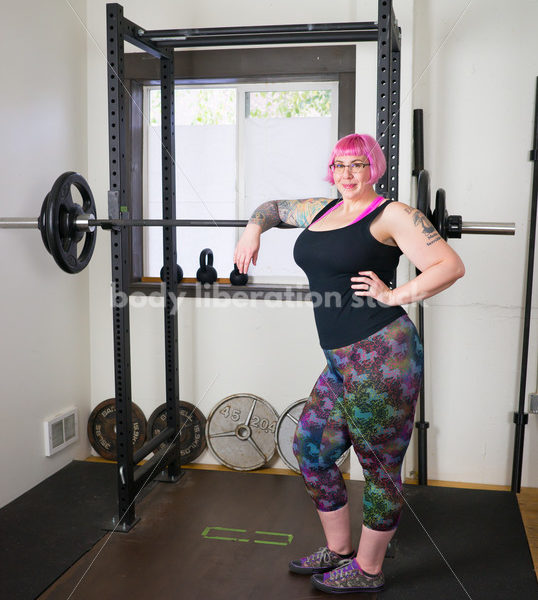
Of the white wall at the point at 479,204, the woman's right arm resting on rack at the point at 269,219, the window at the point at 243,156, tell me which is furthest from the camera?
the window at the point at 243,156

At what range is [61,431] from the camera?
3252 millimetres

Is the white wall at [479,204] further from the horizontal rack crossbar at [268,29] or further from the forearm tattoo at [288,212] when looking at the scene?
the forearm tattoo at [288,212]

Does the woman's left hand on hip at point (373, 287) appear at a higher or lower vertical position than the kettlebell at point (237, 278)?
higher

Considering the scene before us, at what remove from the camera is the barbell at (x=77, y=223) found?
6.97ft

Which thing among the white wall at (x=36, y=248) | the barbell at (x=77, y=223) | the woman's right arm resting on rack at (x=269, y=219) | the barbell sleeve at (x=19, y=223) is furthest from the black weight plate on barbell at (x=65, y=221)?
the woman's right arm resting on rack at (x=269, y=219)

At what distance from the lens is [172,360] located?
3117mm

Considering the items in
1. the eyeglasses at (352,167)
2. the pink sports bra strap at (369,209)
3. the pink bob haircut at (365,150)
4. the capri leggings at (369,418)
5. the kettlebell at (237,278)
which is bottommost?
the capri leggings at (369,418)

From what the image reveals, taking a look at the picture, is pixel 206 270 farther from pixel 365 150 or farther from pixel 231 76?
pixel 365 150

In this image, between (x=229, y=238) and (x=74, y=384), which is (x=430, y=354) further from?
(x=74, y=384)

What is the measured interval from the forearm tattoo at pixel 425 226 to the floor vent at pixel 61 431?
2190mm

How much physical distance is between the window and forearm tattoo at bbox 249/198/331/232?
Answer: 98 centimetres

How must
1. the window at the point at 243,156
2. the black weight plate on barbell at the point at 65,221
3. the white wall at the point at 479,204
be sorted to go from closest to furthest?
the black weight plate on barbell at the point at 65,221
the white wall at the point at 479,204
the window at the point at 243,156

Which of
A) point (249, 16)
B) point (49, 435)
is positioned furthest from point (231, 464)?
point (249, 16)

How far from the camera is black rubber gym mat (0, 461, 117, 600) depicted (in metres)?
2.29
